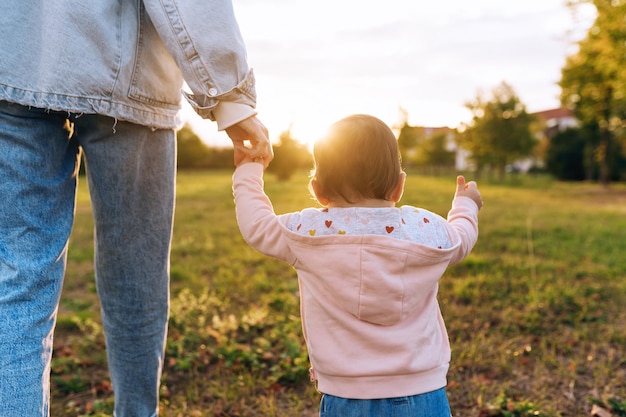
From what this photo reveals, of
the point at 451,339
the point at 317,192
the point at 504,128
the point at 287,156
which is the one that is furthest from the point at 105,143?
the point at 504,128

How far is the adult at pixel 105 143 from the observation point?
144 centimetres

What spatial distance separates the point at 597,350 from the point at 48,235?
2.86 meters

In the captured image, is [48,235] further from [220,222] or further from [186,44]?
[220,222]

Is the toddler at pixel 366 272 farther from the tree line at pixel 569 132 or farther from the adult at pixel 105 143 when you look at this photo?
the tree line at pixel 569 132

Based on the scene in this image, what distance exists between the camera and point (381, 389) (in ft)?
5.02

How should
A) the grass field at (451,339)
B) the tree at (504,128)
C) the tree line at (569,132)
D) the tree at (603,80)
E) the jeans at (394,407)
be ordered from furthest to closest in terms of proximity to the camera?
the tree at (504,128), the tree line at (569,132), the tree at (603,80), the grass field at (451,339), the jeans at (394,407)

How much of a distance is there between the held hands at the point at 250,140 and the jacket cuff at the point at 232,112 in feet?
0.07

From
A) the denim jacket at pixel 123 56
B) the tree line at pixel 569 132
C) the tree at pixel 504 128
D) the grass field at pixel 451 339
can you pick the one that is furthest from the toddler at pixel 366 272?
the tree at pixel 504 128

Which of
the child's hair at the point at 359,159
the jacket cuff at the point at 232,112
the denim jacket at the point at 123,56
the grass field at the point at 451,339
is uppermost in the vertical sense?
the denim jacket at the point at 123,56

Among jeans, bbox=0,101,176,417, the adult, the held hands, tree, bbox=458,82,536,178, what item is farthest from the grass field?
tree, bbox=458,82,536,178

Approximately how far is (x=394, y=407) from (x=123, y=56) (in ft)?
4.15

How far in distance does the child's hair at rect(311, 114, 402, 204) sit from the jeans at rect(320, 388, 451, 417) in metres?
0.57

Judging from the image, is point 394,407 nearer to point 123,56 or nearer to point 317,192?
point 317,192

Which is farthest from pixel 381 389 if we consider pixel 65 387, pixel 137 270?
pixel 65 387
